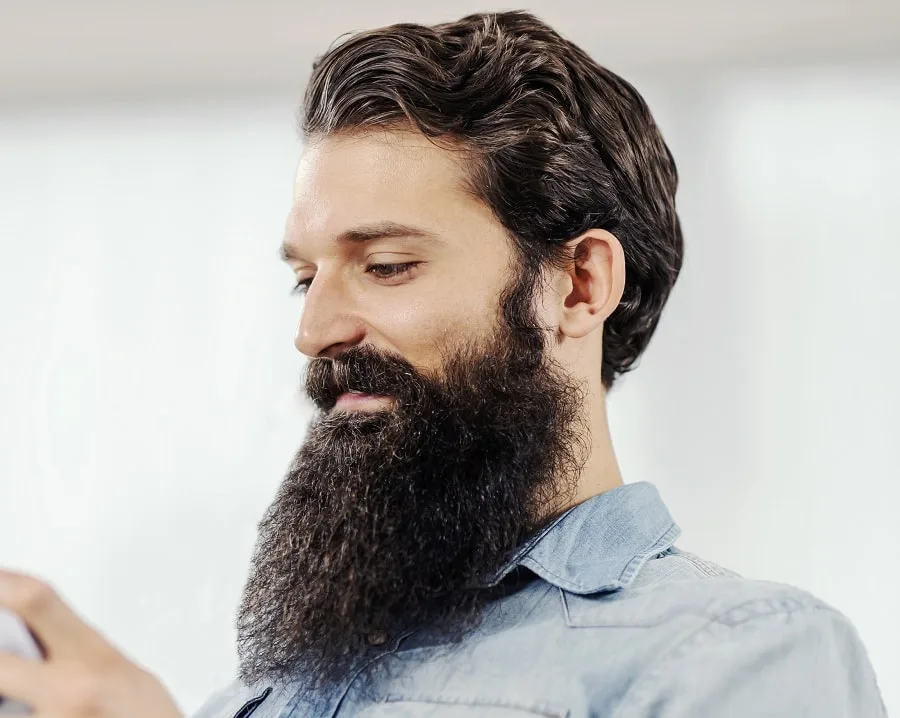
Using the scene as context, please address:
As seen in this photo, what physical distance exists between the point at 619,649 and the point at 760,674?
137mm

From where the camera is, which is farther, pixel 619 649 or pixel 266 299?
pixel 266 299

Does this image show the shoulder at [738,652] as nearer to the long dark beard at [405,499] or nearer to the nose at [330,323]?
the long dark beard at [405,499]

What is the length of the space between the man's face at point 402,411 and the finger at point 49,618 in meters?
0.33

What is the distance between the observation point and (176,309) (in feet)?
7.13

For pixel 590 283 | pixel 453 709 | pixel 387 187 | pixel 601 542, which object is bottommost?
pixel 453 709

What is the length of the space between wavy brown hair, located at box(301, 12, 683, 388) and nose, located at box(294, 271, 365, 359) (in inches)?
8.2

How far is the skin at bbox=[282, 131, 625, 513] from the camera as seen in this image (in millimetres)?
1227

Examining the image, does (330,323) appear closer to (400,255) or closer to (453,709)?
(400,255)

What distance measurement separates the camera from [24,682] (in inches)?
32.2

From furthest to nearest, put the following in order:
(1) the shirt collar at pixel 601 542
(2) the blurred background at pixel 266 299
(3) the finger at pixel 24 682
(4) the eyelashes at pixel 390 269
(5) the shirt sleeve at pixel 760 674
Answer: (2) the blurred background at pixel 266 299 < (4) the eyelashes at pixel 390 269 < (1) the shirt collar at pixel 601 542 < (5) the shirt sleeve at pixel 760 674 < (3) the finger at pixel 24 682

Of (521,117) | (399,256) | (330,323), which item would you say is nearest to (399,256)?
(399,256)

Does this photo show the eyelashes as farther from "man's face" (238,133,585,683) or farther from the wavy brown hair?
the wavy brown hair

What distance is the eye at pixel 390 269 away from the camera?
1237 millimetres

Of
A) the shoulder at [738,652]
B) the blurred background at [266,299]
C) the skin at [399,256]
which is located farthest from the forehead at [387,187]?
the blurred background at [266,299]
